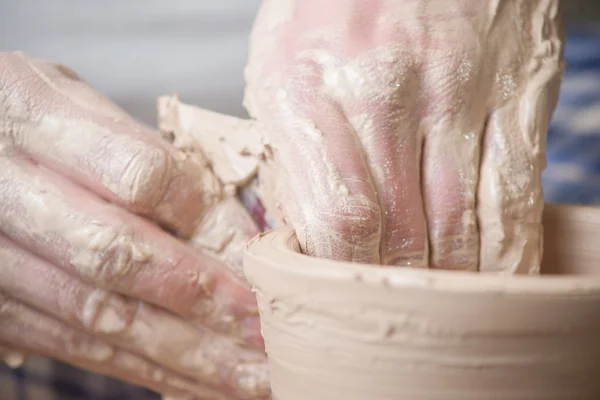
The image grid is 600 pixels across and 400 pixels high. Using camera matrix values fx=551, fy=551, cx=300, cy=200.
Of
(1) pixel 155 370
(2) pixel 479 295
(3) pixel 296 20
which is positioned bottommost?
(1) pixel 155 370

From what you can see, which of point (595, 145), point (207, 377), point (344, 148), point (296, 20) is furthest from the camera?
point (595, 145)

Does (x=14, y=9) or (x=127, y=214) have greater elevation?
(x=14, y=9)

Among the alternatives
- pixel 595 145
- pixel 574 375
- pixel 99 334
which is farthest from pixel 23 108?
pixel 595 145

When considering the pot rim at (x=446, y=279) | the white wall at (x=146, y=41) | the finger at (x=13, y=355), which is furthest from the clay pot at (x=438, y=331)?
the white wall at (x=146, y=41)

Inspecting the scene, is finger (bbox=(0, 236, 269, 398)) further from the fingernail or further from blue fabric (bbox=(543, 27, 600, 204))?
blue fabric (bbox=(543, 27, 600, 204))

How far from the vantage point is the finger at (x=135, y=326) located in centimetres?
75

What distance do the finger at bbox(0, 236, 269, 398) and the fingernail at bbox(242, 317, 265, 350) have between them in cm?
3

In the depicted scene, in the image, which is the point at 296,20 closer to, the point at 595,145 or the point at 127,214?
the point at 127,214

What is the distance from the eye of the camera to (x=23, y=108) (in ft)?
2.45

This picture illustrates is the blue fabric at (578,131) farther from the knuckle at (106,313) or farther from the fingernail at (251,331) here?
the knuckle at (106,313)

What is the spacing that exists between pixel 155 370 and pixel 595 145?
1.06 m

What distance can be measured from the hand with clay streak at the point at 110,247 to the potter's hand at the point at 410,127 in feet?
0.64

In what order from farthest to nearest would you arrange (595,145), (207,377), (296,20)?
(595,145) → (207,377) → (296,20)

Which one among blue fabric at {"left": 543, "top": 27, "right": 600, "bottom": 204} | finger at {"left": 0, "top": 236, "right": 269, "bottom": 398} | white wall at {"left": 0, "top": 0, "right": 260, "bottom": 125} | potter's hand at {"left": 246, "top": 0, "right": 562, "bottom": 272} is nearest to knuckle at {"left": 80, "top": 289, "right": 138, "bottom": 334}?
finger at {"left": 0, "top": 236, "right": 269, "bottom": 398}
